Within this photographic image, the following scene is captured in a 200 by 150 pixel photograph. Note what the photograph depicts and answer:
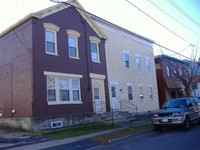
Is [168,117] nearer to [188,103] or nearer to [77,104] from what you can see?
[188,103]

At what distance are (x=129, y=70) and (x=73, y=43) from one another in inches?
328

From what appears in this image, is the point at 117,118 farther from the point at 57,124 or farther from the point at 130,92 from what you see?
the point at 130,92

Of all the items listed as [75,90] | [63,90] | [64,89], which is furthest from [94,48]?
[63,90]

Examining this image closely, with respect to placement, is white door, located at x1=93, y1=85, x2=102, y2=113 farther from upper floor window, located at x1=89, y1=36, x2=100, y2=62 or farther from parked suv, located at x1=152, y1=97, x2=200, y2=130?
parked suv, located at x1=152, y1=97, x2=200, y2=130

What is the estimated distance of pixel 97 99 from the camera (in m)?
20.8

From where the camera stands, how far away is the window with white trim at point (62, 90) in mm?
17014

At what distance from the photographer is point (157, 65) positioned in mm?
34625

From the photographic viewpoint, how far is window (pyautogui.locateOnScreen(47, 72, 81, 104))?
17016mm

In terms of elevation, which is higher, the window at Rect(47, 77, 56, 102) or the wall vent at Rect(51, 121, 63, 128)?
the window at Rect(47, 77, 56, 102)

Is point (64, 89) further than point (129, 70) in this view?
No

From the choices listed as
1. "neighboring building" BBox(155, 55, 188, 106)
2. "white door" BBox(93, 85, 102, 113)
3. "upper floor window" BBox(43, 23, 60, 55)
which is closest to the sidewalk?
"upper floor window" BBox(43, 23, 60, 55)

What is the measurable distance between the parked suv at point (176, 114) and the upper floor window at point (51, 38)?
8.27m

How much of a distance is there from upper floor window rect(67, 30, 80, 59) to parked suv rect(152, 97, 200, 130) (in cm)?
797

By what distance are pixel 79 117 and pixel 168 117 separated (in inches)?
266
